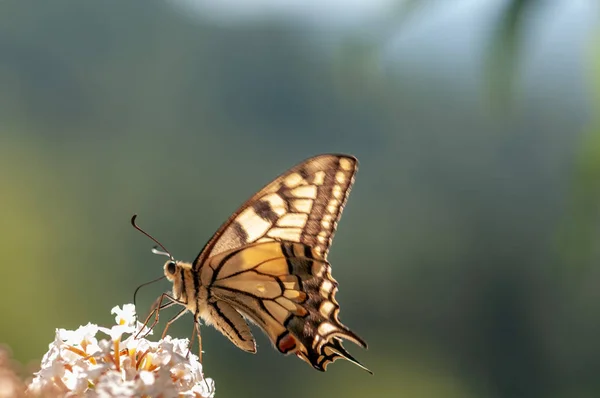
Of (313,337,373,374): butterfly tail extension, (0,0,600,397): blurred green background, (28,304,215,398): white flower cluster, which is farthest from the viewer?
(0,0,600,397): blurred green background

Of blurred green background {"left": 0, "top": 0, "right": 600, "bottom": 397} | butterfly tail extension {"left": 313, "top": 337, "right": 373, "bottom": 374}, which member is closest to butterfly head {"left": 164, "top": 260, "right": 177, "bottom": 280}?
butterfly tail extension {"left": 313, "top": 337, "right": 373, "bottom": 374}

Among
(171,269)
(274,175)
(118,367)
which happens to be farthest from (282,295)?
(274,175)

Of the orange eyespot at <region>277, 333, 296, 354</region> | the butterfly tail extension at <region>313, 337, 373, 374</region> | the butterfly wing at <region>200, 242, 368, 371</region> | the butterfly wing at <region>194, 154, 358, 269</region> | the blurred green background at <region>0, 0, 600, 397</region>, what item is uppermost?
the blurred green background at <region>0, 0, 600, 397</region>

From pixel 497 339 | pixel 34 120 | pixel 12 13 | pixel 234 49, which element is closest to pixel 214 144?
pixel 234 49

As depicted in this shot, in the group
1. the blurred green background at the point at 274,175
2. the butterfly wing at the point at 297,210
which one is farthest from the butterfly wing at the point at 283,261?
the blurred green background at the point at 274,175

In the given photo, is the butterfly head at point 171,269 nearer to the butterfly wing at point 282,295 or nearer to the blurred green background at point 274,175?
the butterfly wing at point 282,295

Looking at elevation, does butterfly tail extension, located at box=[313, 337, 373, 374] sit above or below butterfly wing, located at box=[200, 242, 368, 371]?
below

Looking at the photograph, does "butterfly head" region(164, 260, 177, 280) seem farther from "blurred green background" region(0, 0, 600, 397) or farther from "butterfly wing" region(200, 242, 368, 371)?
"blurred green background" region(0, 0, 600, 397)
